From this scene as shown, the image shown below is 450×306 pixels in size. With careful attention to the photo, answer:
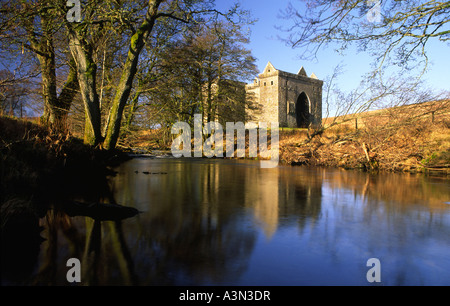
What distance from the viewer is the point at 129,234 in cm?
346

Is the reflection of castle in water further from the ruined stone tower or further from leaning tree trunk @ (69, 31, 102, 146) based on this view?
the ruined stone tower

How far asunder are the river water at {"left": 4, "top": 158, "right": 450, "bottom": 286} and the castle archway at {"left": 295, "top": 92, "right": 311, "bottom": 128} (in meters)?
45.7

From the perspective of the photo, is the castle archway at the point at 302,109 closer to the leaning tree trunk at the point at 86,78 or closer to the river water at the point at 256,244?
the leaning tree trunk at the point at 86,78

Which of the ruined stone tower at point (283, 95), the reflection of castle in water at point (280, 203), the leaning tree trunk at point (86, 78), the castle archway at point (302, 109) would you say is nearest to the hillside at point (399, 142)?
the reflection of castle in water at point (280, 203)

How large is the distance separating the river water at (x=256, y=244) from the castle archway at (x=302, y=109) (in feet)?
150

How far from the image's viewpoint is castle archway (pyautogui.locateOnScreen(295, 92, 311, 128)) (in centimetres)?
5022

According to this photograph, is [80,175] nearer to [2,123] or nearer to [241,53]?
[2,123]

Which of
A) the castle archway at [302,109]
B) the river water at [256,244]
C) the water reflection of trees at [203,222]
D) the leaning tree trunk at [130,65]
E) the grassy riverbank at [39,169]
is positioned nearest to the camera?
the river water at [256,244]

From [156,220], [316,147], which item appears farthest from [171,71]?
[156,220]

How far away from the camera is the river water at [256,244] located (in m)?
2.46

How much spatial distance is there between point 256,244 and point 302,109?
51774 millimetres

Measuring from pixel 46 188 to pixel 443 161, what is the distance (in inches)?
558

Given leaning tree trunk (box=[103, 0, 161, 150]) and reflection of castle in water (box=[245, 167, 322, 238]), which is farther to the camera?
leaning tree trunk (box=[103, 0, 161, 150])

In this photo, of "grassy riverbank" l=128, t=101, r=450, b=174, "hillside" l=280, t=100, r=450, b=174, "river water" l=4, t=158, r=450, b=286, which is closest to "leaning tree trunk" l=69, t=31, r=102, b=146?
"river water" l=4, t=158, r=450, b=286
